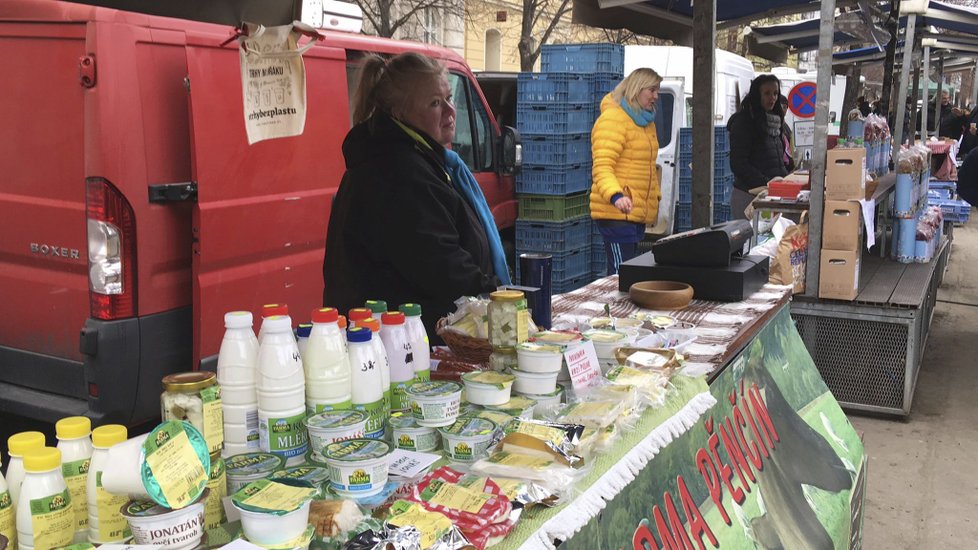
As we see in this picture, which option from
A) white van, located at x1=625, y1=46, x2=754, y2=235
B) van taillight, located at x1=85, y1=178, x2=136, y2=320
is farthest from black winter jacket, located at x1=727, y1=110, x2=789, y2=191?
van taillight, located at x1=85, y1=178, x2=136, y2=320

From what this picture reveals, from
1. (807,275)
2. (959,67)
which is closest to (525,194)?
(807,275)

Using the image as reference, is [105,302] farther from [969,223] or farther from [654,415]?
[969,223]

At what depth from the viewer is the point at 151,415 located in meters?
4.00

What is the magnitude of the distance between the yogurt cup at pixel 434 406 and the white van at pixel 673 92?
572 cm

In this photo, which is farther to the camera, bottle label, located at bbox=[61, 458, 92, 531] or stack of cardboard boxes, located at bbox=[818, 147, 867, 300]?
stack of cardboard boxes, located at bbox=[818, 147, 867, 300]

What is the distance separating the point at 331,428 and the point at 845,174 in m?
4.55

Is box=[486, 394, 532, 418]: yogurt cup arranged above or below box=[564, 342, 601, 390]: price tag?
below

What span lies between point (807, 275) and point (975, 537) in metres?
1.98

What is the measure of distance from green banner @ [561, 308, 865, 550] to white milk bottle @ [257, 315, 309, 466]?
63 cm

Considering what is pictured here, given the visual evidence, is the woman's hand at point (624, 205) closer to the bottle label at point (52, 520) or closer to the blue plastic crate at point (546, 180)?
the blue plastic crate at point (546, 180)

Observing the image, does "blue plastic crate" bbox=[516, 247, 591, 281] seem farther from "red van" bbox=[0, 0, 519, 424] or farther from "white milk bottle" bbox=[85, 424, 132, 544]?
"white milk bottle" bbox=[85, 424, 132, 544]

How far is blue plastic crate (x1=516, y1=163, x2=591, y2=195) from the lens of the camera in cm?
768

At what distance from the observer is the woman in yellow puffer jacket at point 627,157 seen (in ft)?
19.6

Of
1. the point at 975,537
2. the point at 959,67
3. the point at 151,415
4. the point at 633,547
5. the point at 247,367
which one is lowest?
the point at 975,537
